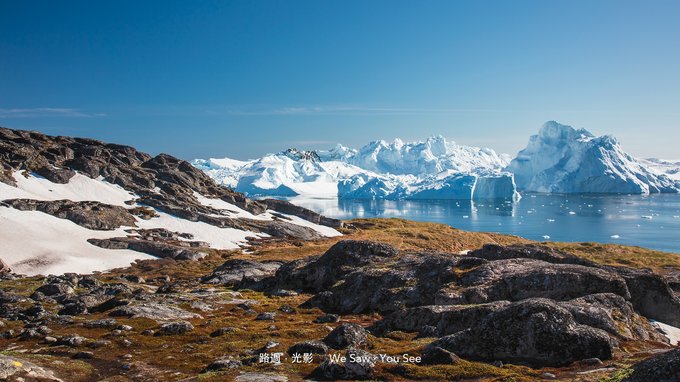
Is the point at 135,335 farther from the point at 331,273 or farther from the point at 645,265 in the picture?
the point at 645,265

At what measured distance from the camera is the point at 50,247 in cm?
7394

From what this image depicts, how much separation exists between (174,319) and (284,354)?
1409 centimetres

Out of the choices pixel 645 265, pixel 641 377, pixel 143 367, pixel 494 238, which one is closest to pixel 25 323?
pixel 143 367

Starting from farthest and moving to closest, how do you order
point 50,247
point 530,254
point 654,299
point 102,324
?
point 50,247 < point 530,254 < point 102,324 < point 654,299

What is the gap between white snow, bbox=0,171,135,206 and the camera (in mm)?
92925

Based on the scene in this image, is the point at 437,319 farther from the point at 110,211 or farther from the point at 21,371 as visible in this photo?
the point at 110,211

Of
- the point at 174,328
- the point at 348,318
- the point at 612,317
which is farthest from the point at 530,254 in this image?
the point at 174,328

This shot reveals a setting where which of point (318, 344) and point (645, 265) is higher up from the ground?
point (318, 344)

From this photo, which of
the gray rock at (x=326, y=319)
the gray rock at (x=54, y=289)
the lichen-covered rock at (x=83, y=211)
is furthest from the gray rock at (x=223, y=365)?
the lichen-covered rock at (x=83, y=211)

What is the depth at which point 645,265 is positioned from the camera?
89.4 m

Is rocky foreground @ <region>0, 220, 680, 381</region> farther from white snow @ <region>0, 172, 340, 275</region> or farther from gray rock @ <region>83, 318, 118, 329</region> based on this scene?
white snow @ <region>0, 172, 340, 275</region>

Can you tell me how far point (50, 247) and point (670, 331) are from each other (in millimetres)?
81561

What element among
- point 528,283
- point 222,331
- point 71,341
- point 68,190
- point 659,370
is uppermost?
point 68,190

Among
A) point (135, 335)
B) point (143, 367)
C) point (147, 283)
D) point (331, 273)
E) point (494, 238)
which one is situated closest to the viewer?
point (143, 367)
